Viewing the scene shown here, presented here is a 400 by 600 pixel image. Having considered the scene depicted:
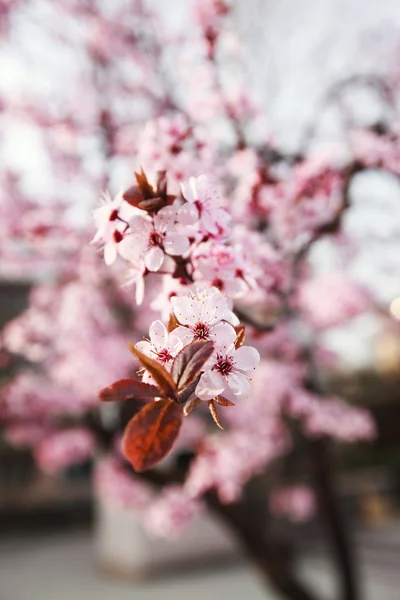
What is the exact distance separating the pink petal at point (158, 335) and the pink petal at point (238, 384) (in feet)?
0.35

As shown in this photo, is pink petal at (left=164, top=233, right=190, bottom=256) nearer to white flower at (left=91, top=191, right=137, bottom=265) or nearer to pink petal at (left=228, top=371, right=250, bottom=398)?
white flower at (left=91, top=191, right=137, bottom=265)

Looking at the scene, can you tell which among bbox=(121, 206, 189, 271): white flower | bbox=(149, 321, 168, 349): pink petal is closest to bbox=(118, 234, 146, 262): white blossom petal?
bbox=(121, 206, 189, 271): white flower

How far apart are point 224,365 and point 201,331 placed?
59 mm

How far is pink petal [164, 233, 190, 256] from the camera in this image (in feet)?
3.45

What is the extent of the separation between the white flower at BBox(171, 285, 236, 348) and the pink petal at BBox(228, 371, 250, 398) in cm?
4

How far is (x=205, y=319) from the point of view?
35.9 inches

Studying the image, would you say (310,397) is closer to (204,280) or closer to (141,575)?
(204,280)

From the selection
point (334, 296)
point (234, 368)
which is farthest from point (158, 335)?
point (334, 296)

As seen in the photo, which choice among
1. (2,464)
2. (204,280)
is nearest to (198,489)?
(204,280)

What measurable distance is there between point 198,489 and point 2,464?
26.1ft

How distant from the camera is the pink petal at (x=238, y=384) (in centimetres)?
89

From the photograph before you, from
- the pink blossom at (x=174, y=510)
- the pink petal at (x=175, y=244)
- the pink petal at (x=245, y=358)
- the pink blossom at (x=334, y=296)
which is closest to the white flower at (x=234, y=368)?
the pink petal at (x=245, y=358)

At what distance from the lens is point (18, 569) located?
774 centimetres

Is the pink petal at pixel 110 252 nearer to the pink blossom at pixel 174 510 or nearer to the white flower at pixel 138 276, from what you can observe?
the white flower at pixel 138 276
